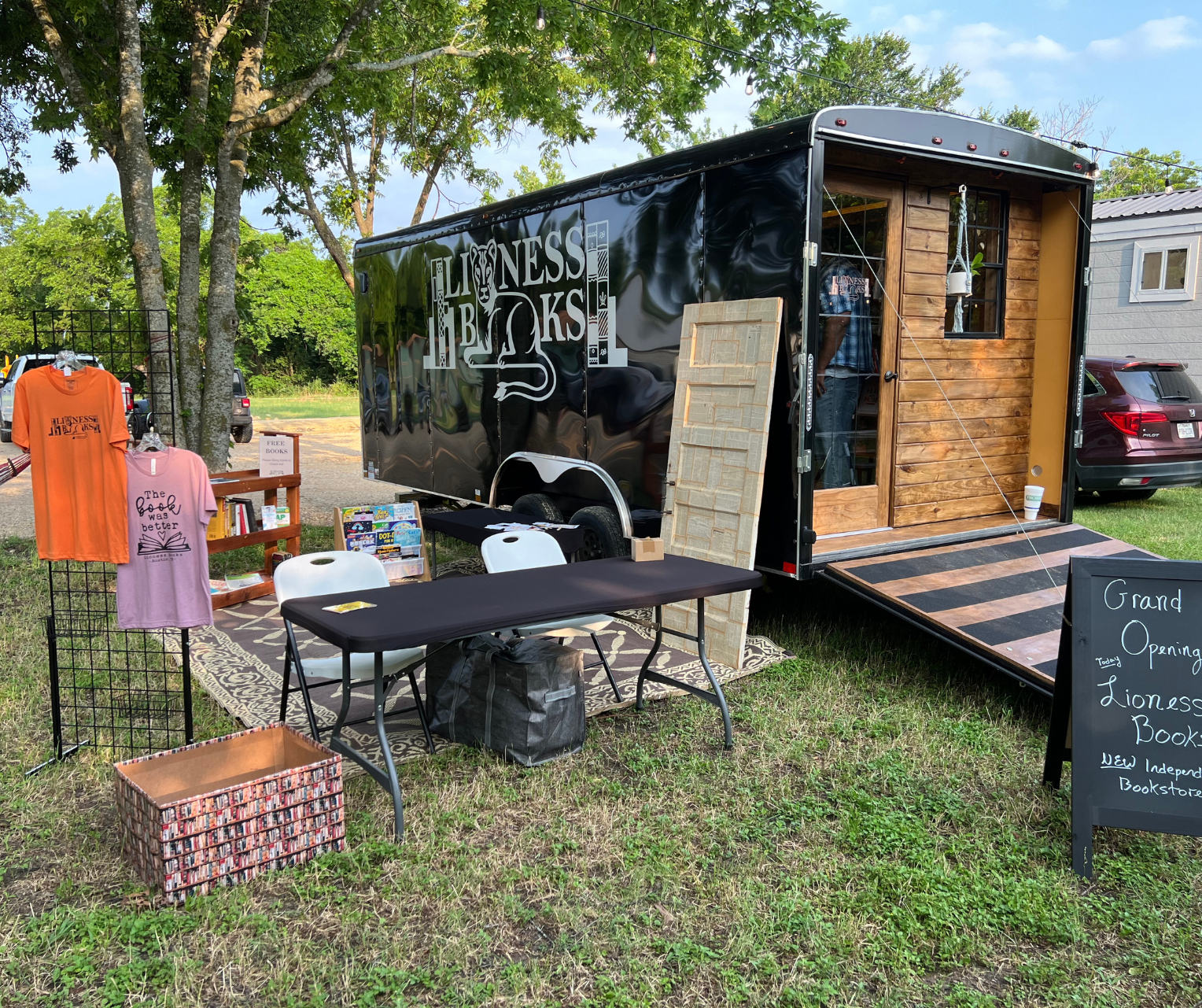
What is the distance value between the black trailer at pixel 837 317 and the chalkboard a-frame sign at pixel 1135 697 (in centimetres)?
153

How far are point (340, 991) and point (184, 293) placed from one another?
698 centimetres

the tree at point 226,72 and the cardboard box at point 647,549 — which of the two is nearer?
the cardboard box at point 647,549

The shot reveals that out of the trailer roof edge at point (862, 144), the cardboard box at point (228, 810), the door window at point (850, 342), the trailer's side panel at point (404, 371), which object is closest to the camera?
the cardboard box at point (228, 810)

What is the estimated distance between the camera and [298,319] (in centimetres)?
3431

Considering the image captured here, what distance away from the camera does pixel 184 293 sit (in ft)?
26.5

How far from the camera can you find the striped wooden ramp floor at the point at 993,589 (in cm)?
420

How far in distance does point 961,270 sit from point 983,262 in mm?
298

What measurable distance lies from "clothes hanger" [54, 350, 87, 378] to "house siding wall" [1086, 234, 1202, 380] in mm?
11824

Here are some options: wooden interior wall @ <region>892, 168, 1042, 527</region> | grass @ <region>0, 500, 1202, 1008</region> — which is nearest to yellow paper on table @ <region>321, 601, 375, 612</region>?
grass @ <region>0, 500, 1202, 1008</region>

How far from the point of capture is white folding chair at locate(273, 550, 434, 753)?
3705mm

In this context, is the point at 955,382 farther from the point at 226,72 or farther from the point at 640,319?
the point at 226,72

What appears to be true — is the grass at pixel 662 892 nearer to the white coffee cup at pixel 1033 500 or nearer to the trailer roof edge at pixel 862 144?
the white coffee cup at pixel 1033 500

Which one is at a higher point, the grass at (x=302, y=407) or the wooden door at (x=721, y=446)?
the wooden door at (x=721, y=446)

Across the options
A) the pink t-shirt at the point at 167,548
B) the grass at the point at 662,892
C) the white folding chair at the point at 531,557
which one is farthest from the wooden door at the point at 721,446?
the pink t-shirt at the point at 167,548
